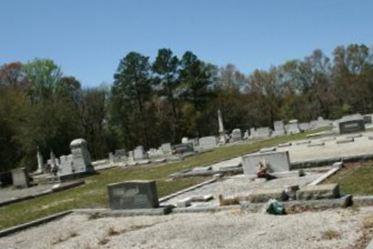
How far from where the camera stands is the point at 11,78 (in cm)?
7000

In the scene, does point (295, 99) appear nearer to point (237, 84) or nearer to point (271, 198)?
point (237, 84)

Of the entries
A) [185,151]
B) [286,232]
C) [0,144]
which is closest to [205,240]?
[286,232]

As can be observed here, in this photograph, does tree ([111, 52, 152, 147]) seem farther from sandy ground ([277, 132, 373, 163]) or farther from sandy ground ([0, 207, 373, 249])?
sandy ground ([0, 207, 373, 249])

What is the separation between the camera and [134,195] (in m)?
13.6

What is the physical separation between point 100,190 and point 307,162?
8160mm

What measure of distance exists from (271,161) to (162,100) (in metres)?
58.1

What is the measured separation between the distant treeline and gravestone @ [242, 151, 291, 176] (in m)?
39.1

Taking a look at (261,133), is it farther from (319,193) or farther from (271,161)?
(319,193)

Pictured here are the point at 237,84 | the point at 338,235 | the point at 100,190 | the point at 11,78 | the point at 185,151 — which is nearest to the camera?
the point at 338,235

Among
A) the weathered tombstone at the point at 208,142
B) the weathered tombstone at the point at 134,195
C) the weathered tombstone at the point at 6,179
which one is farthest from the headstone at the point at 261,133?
the weathered tombstone at the point at 134,195

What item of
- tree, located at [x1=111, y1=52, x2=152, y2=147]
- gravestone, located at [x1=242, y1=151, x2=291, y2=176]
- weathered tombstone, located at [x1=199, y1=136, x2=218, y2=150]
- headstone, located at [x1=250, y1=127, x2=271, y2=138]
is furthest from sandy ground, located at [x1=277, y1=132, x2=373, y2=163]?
tree, located at [x1=111, y1=52, x2=152, y2=147]

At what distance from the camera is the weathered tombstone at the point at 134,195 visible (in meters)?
13.3

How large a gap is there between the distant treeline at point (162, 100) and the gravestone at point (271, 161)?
3906 cm

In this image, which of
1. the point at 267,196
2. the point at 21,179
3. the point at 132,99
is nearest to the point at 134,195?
the point at 267,196
